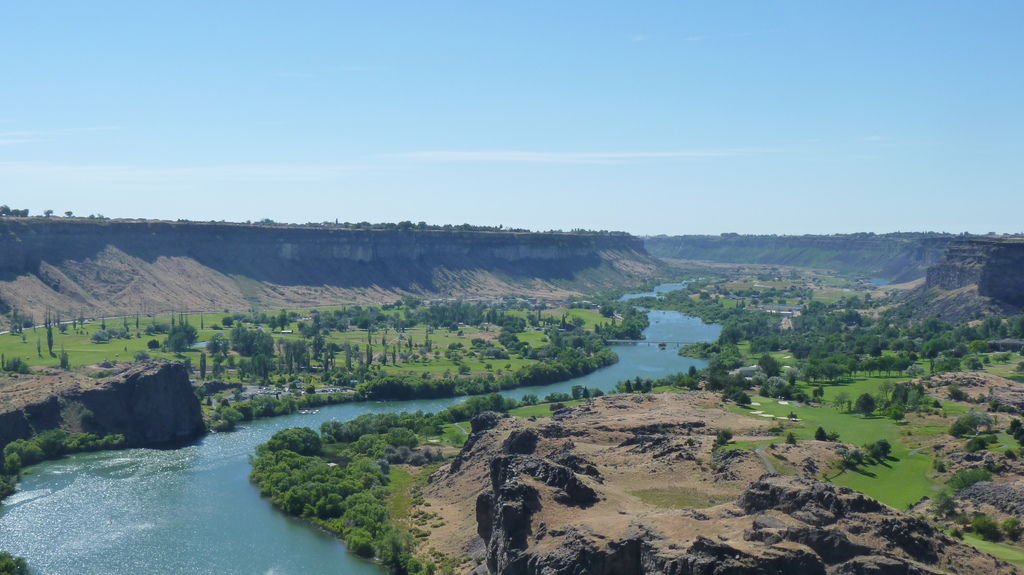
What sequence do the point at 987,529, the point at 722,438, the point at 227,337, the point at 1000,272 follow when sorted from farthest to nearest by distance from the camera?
the point at 1000,272 < the point at 227,337 < the point at 722,438 < the point at 987,529

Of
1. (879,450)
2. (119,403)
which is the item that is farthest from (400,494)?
(119,403)

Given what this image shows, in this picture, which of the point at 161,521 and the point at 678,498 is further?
the point at 161,521

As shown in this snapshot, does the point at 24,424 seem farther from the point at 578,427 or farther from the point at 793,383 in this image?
the point at 793,383

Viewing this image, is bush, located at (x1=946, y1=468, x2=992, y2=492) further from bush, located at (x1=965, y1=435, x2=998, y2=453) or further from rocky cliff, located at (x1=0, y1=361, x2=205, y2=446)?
rocky cliff, located at (x1=0, y1=361, x2=205, y2=446)

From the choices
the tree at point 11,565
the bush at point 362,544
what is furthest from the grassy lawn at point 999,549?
the tree at point 11,565

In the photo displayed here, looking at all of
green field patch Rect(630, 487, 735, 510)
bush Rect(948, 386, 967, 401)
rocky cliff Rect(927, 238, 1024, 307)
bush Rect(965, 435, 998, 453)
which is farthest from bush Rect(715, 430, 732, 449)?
rocky cliff Rect(927, 238, 1024, 307)

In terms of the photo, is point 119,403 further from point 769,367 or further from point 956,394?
point 956,394
